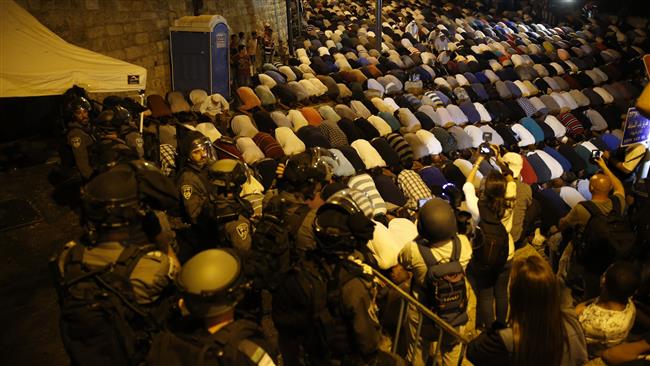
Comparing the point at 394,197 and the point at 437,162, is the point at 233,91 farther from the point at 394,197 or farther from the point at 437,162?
the point at 394,197

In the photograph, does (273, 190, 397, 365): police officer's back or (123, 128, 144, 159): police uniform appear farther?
(123, 128, 144, 159): police uniform

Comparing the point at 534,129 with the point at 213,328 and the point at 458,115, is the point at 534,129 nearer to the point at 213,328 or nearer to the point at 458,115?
the point at 458,115

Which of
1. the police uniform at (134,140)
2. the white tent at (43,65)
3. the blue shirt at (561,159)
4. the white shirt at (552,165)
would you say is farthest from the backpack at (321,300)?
the blue shirt at (561,159)

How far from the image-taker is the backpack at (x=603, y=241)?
180 inches

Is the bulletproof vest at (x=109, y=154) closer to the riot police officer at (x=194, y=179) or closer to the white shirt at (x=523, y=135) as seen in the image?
the riot police officer at (x=194, y=179)

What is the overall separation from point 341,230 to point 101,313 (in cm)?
149

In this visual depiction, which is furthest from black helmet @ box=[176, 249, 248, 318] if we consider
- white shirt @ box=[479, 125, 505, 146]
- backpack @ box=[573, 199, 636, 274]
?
white shirt @ box=[479, 125, 505, 146]

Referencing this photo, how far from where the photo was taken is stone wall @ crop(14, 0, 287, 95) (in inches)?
375

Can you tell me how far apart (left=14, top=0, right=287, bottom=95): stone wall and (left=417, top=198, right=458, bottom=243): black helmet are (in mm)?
8944

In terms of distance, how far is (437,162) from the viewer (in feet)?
32.8

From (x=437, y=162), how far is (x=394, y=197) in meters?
2.83

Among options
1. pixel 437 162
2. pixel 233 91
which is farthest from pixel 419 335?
pixel 233 91

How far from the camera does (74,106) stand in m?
6.44

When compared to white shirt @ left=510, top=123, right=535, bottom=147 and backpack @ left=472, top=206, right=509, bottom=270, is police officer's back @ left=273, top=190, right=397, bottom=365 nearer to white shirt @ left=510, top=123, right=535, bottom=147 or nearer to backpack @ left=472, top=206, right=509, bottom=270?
backpack @ left=472, top=206, right=509, bottom=270
